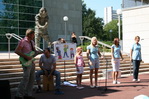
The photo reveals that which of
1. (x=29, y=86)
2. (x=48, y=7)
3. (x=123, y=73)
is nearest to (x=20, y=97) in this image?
(x=29, y=86)

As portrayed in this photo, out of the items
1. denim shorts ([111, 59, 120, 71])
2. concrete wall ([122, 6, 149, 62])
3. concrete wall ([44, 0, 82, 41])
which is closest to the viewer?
denim shorts ([111, 59, 120, 71])

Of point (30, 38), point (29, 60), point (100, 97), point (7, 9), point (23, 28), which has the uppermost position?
point (7, 9)

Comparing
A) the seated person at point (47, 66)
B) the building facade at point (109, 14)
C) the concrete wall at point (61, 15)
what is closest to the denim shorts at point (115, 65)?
the seated person at point (47, 66)

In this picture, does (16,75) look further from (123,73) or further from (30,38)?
(123,73)

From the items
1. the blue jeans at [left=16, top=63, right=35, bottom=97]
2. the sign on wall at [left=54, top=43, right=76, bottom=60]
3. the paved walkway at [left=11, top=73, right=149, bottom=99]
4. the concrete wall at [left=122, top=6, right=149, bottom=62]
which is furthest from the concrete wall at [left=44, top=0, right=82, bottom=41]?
the blue jeans at [left=16, top=63, right=35, bottom=97]

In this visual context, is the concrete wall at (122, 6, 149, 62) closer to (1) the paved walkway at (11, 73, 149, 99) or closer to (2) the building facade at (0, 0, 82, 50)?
(1) the paved walkway at (11, 73, 149, 99)

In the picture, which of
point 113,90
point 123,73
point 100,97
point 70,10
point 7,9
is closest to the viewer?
point 100,97

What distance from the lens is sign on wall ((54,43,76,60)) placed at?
966 centimetres

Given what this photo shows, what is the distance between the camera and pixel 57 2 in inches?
1387

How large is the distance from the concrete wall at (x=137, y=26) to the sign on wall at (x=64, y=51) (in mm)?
8103

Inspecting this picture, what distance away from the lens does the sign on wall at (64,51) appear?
966cm

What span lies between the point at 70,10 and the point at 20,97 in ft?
102

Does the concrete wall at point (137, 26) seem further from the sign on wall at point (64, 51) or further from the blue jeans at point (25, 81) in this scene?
the blue jeans at point (25, 81)

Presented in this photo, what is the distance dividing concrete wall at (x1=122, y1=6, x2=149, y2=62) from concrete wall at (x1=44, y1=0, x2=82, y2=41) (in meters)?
17.3
